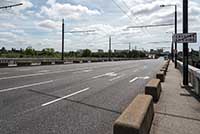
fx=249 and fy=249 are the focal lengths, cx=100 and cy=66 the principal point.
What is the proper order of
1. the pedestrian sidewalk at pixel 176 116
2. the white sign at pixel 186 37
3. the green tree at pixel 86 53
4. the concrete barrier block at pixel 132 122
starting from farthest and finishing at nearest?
1. the green tree at pixel 86 53
2. the white sign at pixel 186 37
3. the pedestrian sidewalk at pixel 176 116
4. the concrete barrier block at pixel 132 122

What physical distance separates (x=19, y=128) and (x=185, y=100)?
693 cm

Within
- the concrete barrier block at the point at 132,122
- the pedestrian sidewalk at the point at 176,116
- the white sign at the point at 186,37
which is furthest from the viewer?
the white sign at the point at 186,37

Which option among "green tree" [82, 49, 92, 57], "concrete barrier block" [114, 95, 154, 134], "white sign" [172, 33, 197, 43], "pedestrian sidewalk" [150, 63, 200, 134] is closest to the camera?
"concrete barrier block" [114, 95, 154, 134]

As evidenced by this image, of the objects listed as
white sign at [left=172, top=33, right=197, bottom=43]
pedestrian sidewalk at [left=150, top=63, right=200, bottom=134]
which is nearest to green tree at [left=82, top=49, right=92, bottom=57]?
white sign at [left=172, top=33, right=197, bottom=43]

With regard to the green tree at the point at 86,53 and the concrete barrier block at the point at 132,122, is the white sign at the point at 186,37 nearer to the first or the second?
the concrete barrier block at the point at 132,122

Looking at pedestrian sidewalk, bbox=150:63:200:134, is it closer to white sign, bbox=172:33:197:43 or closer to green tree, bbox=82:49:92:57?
white sign, bbox=172:33:197:43

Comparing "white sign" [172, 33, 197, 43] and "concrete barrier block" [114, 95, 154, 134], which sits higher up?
"white sign" [172, 33, 197, 43]

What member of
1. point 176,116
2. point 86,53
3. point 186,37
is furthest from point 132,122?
point 86,53

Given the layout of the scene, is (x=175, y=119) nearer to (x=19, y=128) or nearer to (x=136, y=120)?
(x=136, y=120)

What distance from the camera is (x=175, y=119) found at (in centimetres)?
700

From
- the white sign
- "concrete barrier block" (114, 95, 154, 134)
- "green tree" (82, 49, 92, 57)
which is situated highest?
"green tree" (82, 49, 92, 57)

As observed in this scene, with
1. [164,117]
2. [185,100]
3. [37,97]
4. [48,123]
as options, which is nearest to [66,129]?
[48,123]

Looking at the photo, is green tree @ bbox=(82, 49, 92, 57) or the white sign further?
green tree @ bbox=(82, 49, 92, 57)

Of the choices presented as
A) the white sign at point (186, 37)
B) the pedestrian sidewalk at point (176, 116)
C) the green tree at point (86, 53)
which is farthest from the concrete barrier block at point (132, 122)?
the green tree at point (86, 53)
